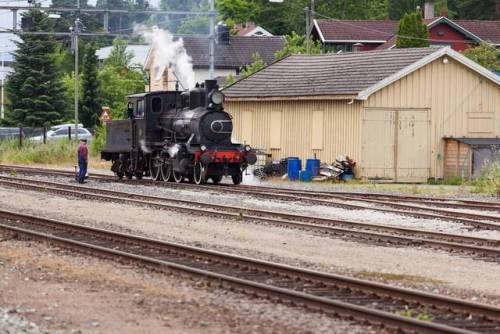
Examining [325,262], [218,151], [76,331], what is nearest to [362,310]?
[76,331]

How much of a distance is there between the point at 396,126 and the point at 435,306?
2432cm

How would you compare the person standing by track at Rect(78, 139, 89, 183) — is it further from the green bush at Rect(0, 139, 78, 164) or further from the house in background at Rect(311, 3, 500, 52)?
the house in background at Rect(311, 3, 500, 52)

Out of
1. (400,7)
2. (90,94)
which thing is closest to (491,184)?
(90,94)

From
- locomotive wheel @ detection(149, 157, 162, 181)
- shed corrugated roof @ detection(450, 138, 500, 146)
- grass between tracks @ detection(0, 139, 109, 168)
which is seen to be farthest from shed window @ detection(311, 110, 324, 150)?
grass between tracks @ detection(0, 139, 109, 168)

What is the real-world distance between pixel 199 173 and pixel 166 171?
157cm

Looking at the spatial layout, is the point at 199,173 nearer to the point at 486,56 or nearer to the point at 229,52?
the point at 486,56

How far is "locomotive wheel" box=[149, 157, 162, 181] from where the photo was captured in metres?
32.1

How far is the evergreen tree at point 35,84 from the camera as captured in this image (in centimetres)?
6662

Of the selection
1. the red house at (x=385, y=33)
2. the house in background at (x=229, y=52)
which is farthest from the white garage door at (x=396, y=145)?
the red house at (x=385, y=33)

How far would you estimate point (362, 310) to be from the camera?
988cm

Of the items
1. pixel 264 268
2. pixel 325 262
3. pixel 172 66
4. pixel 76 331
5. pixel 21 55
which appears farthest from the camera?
pixel 21 55

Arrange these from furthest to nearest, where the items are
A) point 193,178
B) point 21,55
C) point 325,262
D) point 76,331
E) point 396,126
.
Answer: point 21,55 → point 396,126 → point 193,178 → point 325,262 → point 76,331

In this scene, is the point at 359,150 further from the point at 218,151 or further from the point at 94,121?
the point at 94,121

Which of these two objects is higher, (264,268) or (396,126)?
(396,126)
